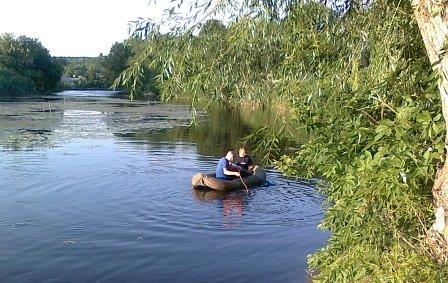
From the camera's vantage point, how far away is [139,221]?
37.3ft

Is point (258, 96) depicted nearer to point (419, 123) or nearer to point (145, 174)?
point (419, 123)

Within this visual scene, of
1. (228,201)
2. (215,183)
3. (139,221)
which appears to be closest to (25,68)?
(215,183)

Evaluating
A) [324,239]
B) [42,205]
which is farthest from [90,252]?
[324,239]

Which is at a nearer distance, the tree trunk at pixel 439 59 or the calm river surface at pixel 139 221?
the tree trunk at pixel 439 59

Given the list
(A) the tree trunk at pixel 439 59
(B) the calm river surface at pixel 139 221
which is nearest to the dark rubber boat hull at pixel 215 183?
(B) the calm river surface at pixel 139 221

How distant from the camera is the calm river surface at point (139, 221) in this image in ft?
28.4

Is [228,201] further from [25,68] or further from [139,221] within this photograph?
[25,68]

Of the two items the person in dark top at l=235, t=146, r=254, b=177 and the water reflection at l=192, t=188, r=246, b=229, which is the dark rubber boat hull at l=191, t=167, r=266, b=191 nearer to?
the water reflection at l=192, t=188, r=246, b=229

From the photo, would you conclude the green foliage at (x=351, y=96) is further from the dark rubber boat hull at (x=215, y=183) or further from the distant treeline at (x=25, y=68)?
the distant treeline at (x=25, y=68)

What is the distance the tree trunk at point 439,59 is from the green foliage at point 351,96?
115 millimetres

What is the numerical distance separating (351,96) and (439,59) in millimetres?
1509

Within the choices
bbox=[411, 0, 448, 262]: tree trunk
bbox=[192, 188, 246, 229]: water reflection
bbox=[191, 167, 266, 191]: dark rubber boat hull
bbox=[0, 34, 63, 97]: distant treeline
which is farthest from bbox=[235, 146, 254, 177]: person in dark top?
bbox=[0, 34, 63, 97]: distant treeline

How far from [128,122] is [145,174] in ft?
54.5

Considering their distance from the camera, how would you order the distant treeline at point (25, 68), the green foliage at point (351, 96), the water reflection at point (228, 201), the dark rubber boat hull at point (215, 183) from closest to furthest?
A: the green foliage at point (351, 96), the water reflection at point (228, 201), the dark rubber boat hull at point (215, 183), the distant treeline at point (25, 68)
